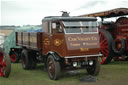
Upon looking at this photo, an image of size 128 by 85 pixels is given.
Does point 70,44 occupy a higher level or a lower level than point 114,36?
lower

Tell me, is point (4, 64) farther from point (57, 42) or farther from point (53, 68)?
point (57, 42)

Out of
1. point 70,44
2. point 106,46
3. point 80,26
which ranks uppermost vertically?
point 80,26

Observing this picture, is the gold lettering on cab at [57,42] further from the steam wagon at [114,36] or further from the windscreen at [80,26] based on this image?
the steam wagon at [114,36]

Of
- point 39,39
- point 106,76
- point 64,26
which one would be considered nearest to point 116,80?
point 106,76

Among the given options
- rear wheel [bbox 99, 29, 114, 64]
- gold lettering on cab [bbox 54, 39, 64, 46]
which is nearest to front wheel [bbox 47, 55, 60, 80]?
gold lettering on cab [bbox 54, 39, 64, 46]

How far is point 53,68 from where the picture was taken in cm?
740

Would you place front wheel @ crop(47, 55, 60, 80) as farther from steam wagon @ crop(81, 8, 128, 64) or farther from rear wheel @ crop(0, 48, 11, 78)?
steam wagon @ crop(81, 8, 128, 64)

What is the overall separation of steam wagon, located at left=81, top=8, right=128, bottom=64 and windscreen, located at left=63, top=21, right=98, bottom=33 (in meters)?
2.78

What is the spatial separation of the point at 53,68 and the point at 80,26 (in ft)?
5.62

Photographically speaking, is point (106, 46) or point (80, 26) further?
point (106, 46)

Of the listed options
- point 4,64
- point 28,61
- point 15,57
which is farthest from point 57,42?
point 15,57

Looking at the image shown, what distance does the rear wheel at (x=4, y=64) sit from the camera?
7351mm

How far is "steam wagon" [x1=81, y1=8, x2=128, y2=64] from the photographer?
10.2m

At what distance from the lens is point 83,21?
7.61m
